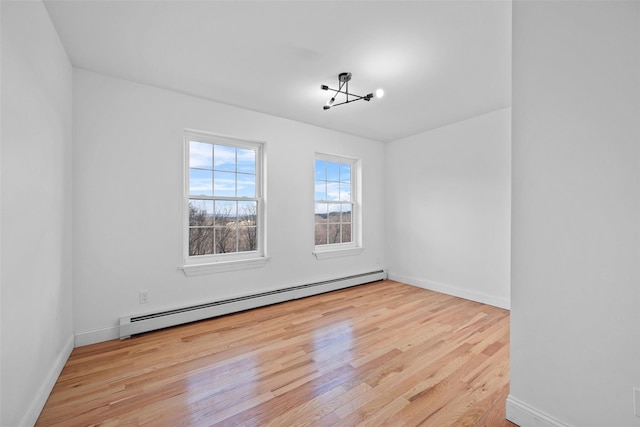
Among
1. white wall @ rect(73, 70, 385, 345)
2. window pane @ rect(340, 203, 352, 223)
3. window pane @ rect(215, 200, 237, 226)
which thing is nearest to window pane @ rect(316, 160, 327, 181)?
window pane @ rect(340, 203, 352, 223)

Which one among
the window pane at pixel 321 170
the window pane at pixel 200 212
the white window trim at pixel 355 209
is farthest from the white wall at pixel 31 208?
the white window trim at pixel 355 209

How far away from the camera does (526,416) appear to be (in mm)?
1588

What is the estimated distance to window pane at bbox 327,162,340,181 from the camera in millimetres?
4664

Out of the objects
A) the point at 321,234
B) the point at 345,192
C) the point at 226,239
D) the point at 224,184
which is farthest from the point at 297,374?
the point at 345,192

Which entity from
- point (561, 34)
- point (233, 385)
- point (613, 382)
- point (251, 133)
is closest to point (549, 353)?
point (613, 382)

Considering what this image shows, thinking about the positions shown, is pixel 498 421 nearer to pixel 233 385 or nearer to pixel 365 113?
pixel 233 385

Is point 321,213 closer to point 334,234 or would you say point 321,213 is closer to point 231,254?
point 334,234

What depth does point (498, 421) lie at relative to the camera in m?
1.65

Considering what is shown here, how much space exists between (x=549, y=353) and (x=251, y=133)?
3541 mm

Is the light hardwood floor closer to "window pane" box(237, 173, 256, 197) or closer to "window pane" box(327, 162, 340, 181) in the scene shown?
"window pane" box(237, 173, 256, 197)

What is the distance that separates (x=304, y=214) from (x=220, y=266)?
55.2 inches

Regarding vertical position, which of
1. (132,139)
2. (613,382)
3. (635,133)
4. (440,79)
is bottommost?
Answer: (613,382)

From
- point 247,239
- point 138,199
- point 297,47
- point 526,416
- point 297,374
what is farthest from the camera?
point 247,239

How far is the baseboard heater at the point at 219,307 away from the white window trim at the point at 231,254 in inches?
15.4
